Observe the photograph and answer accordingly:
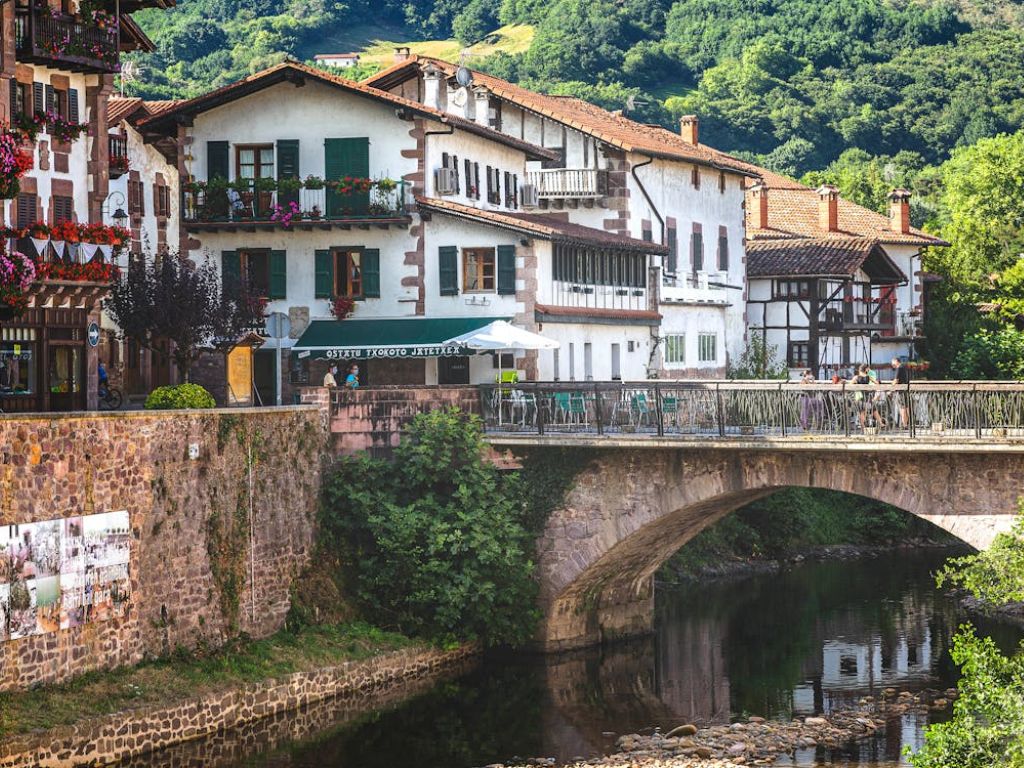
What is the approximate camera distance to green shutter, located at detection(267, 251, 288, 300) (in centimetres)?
5712

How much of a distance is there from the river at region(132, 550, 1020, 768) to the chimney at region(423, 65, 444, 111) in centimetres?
1599

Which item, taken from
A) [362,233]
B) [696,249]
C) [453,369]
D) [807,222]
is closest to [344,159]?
[362,233]

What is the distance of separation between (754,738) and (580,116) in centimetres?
2962

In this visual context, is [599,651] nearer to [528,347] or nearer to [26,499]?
[528,347]

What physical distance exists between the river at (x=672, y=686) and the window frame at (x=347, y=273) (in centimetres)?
1191

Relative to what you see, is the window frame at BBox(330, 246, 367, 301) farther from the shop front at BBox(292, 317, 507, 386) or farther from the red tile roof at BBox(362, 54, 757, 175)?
the red tile roof at BBox(362, 54, 757, 175)

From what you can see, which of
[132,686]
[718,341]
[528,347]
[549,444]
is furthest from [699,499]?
[718,341]

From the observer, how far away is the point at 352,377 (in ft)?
174

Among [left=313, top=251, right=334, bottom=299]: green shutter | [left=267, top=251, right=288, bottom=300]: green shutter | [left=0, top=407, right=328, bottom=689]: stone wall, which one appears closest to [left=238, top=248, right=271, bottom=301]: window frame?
[left=267, top=251, right=288, bottom=300]: green shutter

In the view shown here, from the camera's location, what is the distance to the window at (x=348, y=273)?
56531 mm

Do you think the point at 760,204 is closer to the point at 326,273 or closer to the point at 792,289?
the point at 792,289

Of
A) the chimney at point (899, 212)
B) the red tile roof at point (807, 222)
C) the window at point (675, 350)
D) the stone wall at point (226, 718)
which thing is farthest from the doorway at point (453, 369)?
the chimney at point (899, 212)

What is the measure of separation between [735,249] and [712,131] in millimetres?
74558

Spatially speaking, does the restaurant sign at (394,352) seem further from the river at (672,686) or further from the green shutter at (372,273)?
the river at (672,686)
